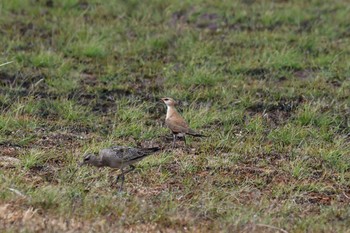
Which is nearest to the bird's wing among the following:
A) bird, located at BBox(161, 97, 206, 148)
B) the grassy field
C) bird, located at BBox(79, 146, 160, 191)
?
bird, located at BBox(161, 97, 206, 148)

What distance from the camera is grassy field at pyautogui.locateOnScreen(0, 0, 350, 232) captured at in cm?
761

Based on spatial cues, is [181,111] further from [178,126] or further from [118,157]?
[118,157]

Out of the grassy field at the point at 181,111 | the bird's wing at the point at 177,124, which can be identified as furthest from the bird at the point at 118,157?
the bird's wing at the point at 177,124

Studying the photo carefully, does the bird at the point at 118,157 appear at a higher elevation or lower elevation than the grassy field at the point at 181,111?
higher

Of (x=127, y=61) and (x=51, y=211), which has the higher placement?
(x=51, y=211)

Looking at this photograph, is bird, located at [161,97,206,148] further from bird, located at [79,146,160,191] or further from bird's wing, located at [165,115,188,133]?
bird, located at [79,146,160,191]

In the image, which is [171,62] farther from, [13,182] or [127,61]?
[13,182]

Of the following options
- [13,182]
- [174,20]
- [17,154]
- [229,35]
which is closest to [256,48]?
[229,35]

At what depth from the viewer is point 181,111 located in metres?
11.5

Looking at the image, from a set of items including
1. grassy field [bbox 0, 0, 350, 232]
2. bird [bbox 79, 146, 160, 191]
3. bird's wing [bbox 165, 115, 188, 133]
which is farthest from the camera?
bird's wing [bbox 165, 115, 188, 133]

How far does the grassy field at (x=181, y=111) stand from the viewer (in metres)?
7.61

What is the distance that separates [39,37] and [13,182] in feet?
20.0

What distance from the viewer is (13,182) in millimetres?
8094

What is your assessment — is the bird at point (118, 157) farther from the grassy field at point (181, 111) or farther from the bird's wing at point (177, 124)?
the bird's wing at point (177, 124)
